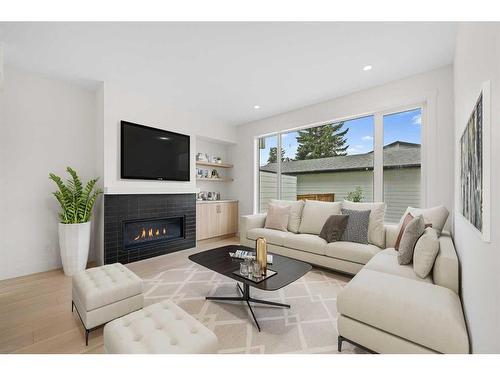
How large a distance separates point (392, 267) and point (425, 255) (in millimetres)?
281

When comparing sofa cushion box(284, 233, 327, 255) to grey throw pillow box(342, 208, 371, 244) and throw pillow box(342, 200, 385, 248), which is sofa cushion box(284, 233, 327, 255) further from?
throw pillow box(342, 200, 385, 248)

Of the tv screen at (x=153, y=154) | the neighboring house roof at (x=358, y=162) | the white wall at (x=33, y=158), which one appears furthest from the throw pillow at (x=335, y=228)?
the white wall at (x=33, y=158)

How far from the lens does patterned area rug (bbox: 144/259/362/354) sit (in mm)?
1543

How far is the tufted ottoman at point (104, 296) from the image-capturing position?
1.56 meters

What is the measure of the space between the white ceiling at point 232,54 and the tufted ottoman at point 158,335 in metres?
2.34

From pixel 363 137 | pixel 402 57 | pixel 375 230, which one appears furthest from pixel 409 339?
pixel 363 137

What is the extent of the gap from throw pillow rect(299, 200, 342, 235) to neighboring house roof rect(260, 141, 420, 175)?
0.78 m

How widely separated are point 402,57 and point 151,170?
12.2ft

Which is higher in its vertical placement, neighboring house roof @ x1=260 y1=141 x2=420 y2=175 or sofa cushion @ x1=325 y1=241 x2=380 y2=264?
neighboring house roof @ x1=260 y1=141 x2=420 y2=175

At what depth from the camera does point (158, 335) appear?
111 cm

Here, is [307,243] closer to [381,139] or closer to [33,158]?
[381,139]

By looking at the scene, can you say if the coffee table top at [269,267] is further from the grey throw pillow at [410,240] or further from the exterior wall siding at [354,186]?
the exterior wall siding at [354,186]

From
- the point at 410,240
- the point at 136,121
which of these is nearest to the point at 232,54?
the point at 136,121

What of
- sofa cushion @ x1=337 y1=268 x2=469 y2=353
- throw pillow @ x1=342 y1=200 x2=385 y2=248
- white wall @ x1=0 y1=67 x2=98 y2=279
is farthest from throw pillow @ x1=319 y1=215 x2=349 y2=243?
white wall @ x1=0 y1=67 x2=98 y2=279
